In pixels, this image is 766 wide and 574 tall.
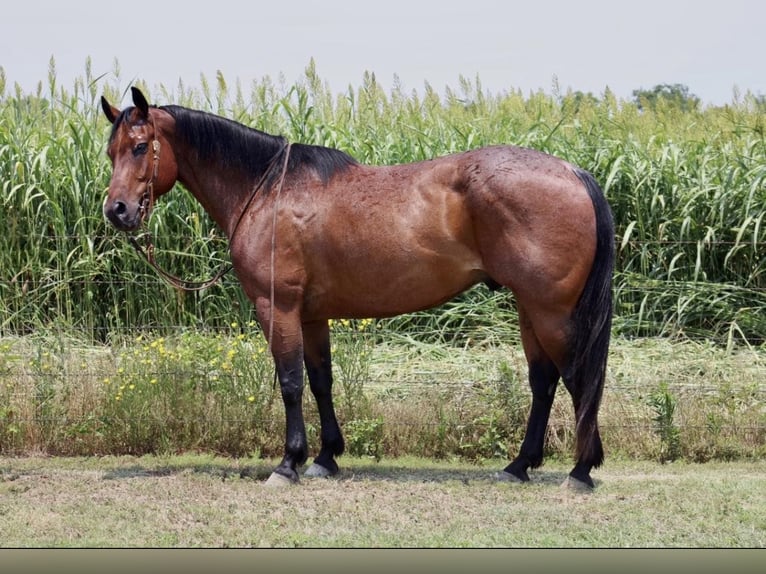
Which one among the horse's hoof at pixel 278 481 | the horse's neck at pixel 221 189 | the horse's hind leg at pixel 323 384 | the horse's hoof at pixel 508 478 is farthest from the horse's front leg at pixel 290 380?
the horse's hoof at pixel 508 478

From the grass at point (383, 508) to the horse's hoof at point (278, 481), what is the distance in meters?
0.06

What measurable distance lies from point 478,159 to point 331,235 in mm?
933

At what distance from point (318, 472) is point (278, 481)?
36 cm

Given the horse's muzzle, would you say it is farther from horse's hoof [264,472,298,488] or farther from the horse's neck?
horse's hoof [264,472,298,488]

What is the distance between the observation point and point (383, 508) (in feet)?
17.4

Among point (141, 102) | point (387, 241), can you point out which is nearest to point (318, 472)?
point (387, 241)

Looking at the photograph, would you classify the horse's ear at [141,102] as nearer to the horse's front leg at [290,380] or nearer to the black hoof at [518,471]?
the horse's front leg at [290,380]

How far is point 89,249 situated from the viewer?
7883 mm

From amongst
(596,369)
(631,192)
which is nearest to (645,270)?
(631,192)

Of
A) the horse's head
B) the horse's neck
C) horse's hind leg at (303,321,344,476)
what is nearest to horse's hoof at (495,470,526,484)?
horse's hind leg at (303,321,344,476)

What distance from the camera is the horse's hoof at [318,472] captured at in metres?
6.11

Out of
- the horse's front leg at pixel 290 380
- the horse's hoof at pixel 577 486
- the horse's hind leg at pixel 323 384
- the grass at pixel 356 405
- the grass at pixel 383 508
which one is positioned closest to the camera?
the grass at pixel 383 508

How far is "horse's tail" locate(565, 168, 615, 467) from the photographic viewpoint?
5418 mm

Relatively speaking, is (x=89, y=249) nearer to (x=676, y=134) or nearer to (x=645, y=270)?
(x=645, y=270)
